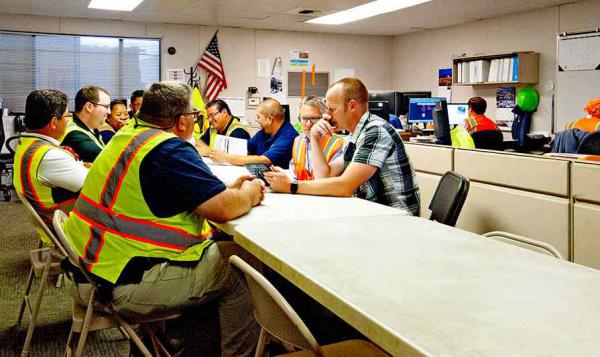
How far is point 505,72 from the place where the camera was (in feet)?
27.2

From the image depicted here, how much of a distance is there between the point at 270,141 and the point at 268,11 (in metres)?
4.13

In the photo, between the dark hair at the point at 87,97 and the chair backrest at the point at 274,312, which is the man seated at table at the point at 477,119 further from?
the chair backrest at the point at 274,312

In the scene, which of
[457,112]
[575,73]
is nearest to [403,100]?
[457,112]

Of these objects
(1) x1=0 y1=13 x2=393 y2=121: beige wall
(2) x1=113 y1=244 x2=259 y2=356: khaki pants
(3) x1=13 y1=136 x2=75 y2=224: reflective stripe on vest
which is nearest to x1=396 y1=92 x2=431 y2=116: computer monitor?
(1) x1=0 y1=13 x2=393 y2=121: beige wall

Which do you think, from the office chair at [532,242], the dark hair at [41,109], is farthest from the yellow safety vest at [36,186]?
the office chair at [532,242]

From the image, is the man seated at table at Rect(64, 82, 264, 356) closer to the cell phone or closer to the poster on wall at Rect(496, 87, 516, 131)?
the cell phone

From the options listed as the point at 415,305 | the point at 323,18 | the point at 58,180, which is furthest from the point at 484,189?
the point at 323,18

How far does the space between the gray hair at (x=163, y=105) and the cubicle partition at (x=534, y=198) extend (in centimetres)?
159

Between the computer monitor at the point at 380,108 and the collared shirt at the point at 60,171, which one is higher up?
the computer monitor at the point at 380,108

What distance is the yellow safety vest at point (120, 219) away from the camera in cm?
194

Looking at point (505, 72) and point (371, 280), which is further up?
point (505, 72)

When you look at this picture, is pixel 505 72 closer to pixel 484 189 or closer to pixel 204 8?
pixel 204 8

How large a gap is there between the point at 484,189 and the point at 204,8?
5.85 meters

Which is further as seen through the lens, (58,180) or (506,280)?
(58,180)
